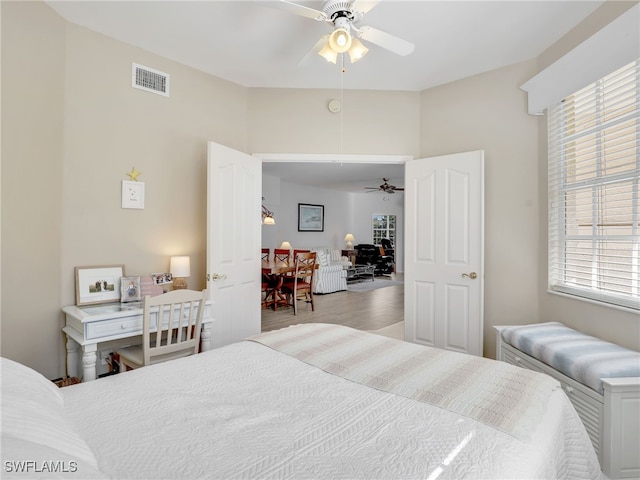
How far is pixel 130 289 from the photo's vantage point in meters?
2.67

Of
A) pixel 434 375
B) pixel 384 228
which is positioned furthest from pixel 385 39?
pixel 384 228

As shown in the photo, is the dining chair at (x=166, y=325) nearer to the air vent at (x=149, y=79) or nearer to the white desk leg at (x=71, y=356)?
the white desk leg at (x=71, y=356)

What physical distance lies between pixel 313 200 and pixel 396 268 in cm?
414

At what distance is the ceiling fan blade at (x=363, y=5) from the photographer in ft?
6.12

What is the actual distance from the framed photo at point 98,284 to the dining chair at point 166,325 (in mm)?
453

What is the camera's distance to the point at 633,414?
1.72 m

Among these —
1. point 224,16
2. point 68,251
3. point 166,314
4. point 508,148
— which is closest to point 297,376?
point 166,314

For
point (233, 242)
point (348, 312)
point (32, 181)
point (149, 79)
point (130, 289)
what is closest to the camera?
point (32, 181)

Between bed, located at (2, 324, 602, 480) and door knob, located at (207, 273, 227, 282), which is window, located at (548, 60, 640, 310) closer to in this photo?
bed, located at (2, 324, 602, 480)

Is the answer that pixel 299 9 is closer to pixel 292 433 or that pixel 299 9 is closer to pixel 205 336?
pixel 292 433

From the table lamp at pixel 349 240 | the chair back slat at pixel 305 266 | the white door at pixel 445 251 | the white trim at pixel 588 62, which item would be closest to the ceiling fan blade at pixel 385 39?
the white trim at pixel 588 62

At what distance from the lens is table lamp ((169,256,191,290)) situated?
2.94 meters

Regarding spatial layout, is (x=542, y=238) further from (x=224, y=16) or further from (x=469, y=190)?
(x=224, y=16)

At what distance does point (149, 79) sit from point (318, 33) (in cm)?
147
